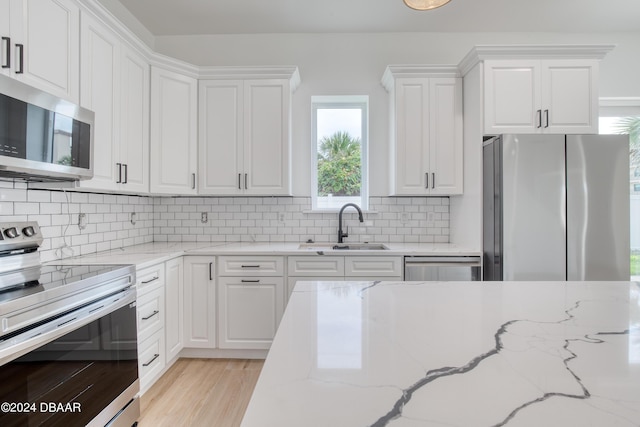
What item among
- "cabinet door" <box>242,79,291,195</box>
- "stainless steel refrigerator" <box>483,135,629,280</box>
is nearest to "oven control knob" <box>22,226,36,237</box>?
"cabinet door" <box>242,79,291,195</box>

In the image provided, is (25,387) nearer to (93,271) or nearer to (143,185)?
(93,271)

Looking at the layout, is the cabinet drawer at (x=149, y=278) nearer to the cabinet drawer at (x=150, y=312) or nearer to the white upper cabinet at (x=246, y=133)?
the cabinet drawer at (x=150, y=312)

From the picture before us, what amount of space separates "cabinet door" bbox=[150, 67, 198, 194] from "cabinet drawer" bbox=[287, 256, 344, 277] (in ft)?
3.70

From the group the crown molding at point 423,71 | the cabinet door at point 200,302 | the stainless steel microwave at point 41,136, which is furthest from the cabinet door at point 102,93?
the crown molding at point 423,71

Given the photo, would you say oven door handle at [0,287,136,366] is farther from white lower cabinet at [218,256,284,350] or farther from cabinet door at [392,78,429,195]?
cabinet door at [392,78,429,195]

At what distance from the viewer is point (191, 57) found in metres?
3.30

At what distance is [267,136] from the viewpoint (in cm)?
293

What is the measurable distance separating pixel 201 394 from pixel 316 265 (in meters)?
1.19

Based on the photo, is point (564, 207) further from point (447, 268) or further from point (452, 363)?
point (452, 363)

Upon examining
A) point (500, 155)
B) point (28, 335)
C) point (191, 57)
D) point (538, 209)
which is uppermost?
point (191, 57)

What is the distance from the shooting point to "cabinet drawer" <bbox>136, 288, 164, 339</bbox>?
2076mm

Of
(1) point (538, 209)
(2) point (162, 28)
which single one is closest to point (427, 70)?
(1) point (538, 209)

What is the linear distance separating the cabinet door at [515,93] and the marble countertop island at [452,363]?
1.84m

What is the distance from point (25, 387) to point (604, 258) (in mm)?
3319
